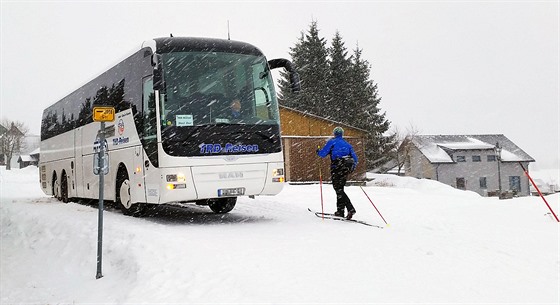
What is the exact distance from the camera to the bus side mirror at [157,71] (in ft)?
29.1

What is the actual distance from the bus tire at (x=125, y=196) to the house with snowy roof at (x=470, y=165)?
4879 cm

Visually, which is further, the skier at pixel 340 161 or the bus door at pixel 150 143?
the skier at pixel 340 161

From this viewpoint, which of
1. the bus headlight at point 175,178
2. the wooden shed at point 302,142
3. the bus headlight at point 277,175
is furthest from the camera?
the wooden shed at point 302,142

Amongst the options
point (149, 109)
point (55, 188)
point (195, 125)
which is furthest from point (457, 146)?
point (149, 109)

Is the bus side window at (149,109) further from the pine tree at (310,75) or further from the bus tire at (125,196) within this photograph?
the pine tree at (310,75)

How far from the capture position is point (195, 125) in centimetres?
909

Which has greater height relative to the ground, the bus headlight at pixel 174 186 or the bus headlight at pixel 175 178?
the bus headlight at pixel 175 178

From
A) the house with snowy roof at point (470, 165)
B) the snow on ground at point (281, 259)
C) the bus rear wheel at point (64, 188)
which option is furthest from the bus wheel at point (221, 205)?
the house with snowy roof at point (470, 165)

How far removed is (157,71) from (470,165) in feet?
178

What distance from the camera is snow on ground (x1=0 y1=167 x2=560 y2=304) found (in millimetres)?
5566

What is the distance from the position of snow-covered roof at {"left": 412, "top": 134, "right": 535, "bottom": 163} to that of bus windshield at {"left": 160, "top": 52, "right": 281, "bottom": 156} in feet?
160

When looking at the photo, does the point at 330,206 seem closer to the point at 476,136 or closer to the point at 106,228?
the point at 106,228

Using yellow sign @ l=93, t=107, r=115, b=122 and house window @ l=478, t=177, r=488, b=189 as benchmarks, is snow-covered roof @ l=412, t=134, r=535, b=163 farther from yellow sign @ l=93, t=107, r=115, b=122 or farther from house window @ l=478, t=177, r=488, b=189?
Answer: yellow sign @ l=93, t=107, r=115, b=122

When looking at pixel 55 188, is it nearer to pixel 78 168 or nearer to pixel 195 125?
pixel 78 168
